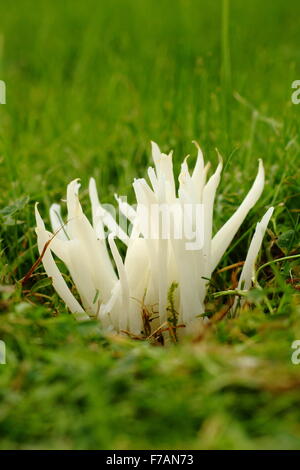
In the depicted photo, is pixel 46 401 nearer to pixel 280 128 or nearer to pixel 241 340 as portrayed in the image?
pixel 241 340

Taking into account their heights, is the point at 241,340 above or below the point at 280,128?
below

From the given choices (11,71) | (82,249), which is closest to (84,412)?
(82,249)

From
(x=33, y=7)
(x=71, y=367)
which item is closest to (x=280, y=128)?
(x=71, y=367)

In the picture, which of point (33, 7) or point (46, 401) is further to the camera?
point (33, 7)

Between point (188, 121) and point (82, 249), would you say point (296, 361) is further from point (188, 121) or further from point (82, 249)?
point (188, 121)
